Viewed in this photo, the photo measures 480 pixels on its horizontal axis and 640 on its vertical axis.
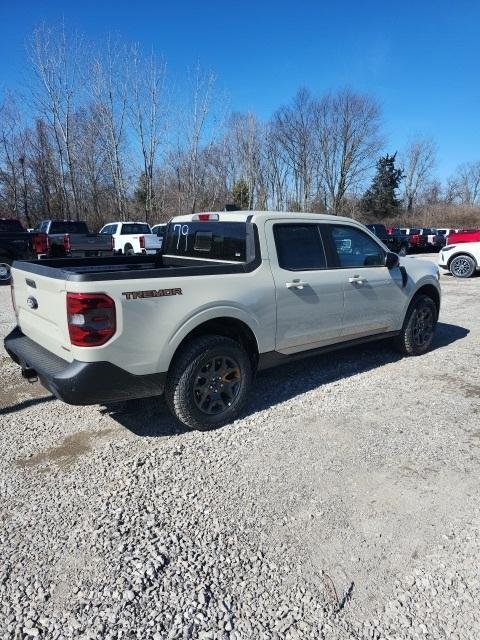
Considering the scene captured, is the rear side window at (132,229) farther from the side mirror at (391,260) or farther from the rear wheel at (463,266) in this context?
the side mirror at (391,260)

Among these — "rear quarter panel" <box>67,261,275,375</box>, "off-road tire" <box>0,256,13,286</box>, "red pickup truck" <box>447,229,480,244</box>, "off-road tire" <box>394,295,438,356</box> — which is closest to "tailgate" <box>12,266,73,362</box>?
"rear quarter panel" <box>67,261,275,375</box>

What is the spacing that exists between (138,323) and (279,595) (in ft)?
6.39

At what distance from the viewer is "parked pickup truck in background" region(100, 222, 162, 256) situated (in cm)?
1811

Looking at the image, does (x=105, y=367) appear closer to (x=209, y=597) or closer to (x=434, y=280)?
(x=209, y=597)

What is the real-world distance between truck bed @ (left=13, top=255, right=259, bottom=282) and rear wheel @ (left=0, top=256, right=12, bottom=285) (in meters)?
9.01

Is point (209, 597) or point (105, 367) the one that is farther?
point (105, 367)

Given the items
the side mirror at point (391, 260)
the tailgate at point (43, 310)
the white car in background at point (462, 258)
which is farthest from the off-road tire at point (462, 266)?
the tailgate at point (43, 310)

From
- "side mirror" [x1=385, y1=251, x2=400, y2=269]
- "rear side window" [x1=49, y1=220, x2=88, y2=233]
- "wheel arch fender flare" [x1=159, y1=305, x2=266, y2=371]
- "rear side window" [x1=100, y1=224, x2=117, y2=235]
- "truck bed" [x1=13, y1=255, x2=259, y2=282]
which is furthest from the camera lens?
"rear side window" [x1=100, y1=224, x2=117, y2=235]

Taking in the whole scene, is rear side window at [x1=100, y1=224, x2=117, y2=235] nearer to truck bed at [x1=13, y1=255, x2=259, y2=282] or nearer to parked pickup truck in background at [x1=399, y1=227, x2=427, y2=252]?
truck bed at [x1=13, y1=255, x2=259, y2=282]

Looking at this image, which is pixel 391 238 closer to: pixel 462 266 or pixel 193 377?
pixel 462 266

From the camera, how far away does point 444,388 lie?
490 centimetres

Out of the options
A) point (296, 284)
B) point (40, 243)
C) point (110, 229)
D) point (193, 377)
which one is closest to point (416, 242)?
point (110, 229)

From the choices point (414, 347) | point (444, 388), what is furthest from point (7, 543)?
point (414, 347)

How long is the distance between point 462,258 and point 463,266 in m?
0.28
